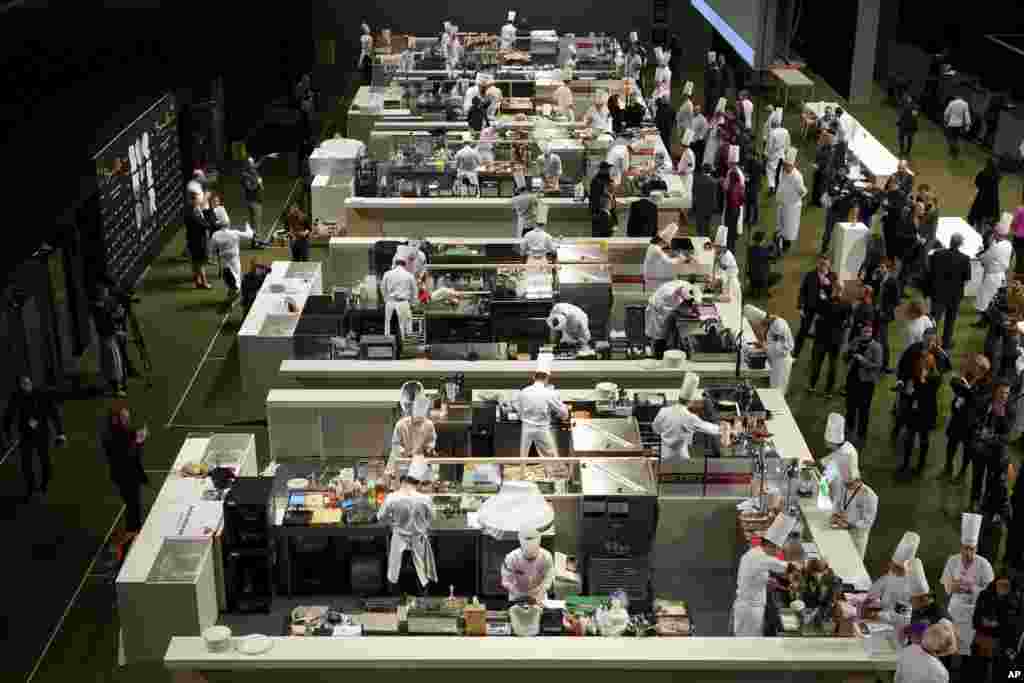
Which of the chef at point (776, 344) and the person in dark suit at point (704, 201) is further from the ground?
the person in dark suit at point (704, 201)

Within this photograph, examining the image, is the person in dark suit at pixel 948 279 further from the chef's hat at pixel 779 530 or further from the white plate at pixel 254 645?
the white plate at pixel 254 645

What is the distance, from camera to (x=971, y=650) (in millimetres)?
9578

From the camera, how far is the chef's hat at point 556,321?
43.3 feet

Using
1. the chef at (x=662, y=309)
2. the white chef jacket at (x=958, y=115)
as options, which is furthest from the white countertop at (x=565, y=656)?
the white chef jacket at (x=958, y=115)

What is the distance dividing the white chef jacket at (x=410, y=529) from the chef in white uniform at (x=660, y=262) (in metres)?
5.21

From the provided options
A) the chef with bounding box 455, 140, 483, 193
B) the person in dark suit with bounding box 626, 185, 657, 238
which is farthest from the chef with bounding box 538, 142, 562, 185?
the person in dark suit with bounding box 626, 185, 657, 238

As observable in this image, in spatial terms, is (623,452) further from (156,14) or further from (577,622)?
(156,14)

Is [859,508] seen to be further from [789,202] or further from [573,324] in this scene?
[789,202]

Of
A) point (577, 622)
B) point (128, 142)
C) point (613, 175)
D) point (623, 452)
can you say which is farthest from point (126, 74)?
point (577, 622)

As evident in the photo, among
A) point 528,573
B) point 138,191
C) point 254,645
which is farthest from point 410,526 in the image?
point 138,191

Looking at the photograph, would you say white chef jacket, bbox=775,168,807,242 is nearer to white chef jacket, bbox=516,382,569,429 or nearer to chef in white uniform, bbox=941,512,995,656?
white chef jacket, bbox=516,382,569,429

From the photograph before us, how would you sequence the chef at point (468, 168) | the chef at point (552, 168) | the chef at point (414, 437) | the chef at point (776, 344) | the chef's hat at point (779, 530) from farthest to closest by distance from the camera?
the chef at point (468, 168)
the chef at point (552, 168)
the chef at point (776, 344)
the chef at point (414, 437)
the chef's hat at point (779, 530)

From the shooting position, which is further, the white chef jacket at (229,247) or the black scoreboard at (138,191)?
the white chef jacket at (229,247)

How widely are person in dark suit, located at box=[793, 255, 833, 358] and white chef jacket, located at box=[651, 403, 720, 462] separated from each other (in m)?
3.43
